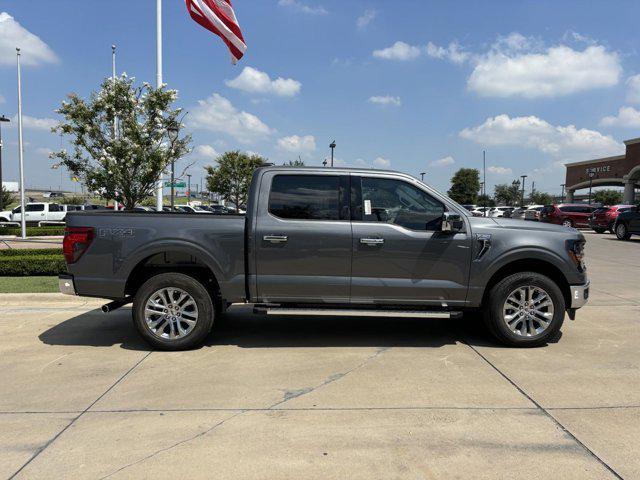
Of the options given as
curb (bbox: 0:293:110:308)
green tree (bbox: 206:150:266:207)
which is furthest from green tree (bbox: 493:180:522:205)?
curb (bbox: 0:293:110:308)

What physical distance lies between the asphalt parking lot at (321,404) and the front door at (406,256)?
0.67 metres

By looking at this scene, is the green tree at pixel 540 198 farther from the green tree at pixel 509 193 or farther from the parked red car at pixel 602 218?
the parked red car at pixel 602 218

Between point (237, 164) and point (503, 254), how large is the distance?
40536mm

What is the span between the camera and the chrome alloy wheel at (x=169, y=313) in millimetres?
5387

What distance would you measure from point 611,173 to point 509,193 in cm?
3811

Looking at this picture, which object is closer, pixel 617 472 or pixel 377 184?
pixel 617 472

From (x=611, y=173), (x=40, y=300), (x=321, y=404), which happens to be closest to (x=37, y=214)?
(x=40, y=300)

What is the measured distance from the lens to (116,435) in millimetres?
3502

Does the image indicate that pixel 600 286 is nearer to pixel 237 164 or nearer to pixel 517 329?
pixel 517 329

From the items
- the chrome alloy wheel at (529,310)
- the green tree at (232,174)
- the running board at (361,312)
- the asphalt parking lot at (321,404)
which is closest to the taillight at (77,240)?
the asphalt parking lot at (321,404)

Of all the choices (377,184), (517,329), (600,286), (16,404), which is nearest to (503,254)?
(517,329)

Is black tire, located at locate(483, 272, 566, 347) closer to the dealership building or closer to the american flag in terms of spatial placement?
the american flag

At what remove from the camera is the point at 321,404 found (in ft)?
13.2

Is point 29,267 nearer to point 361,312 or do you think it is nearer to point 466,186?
point 361,312
